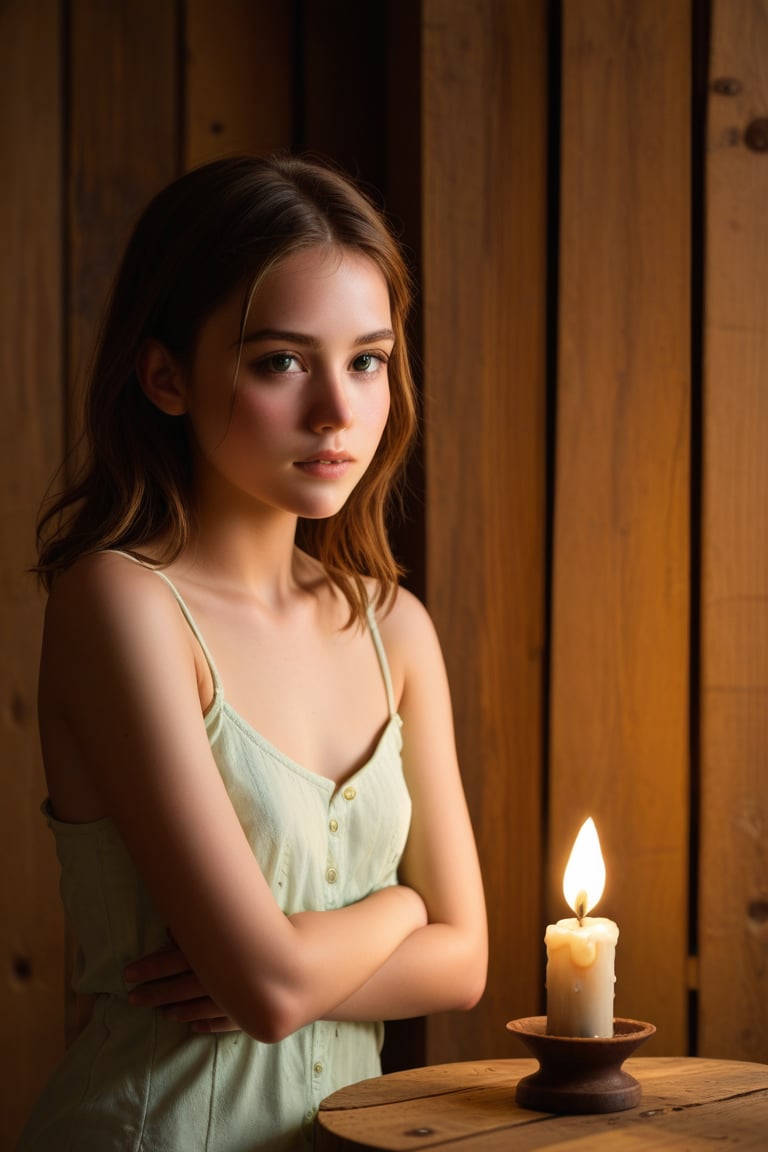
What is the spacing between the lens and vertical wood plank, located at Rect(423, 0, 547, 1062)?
209 cm

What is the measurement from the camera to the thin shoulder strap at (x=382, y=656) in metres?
1.79

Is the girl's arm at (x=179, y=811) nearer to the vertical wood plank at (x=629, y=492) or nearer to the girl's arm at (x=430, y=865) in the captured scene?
the girl's arm at (x=430, y=865)

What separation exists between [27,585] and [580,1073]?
55.3 inches

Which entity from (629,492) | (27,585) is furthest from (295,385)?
(27,585)

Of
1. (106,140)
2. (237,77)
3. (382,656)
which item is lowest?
(382,656)

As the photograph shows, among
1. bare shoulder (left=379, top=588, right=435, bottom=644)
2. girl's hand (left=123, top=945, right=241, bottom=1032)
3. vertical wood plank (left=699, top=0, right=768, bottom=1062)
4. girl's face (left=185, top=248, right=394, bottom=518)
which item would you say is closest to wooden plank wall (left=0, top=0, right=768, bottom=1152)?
vertical wood plank (left=699, top=0, right=768, bottom=1062)

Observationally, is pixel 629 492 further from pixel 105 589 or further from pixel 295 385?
pixel 105 589

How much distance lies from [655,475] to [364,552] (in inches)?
20.2

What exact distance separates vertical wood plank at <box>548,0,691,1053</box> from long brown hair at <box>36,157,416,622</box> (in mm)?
438

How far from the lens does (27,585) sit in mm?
2350

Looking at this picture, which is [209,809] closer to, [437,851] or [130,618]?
[130,618]

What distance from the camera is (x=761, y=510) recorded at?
2055 millimetres

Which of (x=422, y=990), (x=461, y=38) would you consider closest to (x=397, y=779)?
(x=422, y=990)

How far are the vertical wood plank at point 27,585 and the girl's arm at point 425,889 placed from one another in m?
0.81
